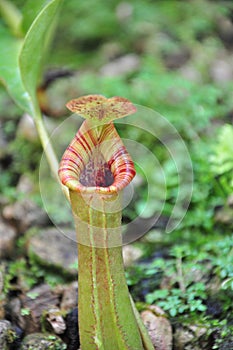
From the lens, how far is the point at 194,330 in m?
1.84

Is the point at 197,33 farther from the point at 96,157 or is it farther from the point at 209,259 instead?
the point at 96,157

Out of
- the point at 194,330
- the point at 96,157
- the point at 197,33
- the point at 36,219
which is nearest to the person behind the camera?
the point at 96,157

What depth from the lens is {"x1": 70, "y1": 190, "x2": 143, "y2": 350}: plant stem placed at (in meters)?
1.52

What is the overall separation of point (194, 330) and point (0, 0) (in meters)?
2.30

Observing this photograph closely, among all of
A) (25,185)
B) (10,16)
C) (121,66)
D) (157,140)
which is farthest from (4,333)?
(121,66)

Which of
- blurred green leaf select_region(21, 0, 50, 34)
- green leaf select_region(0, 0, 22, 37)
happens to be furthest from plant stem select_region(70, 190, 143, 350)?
green leaf select_region(0, 0, 22, 37)

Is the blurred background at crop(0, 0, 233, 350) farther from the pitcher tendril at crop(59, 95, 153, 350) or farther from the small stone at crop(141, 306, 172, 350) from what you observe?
the pitcher tendril at crop(59, 95, 153, 350)

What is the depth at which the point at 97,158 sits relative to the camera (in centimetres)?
166

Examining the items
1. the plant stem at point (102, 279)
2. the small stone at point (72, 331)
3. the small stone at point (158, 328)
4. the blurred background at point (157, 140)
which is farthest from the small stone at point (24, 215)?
the plant stem at point (102, 279)

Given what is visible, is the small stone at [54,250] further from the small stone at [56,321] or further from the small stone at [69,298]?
the small stone at [56,321]

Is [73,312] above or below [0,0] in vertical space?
below

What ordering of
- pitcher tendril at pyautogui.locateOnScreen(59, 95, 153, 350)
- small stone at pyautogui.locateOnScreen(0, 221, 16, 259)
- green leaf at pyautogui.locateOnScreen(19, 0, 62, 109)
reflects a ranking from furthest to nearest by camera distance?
small stone at pyautogui.locateOnScreen(0, 221, 16, 259)
green leaf at pyautogui.locateOnScreen(19, 0, 62, 109)
pitcher tendril at pyautogui.locateOnScreen(59, 95, 153, 350)

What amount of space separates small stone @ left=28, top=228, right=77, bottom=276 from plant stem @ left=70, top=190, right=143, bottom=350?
565 mm

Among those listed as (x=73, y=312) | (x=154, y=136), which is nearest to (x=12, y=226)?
(x=73, y=312)
